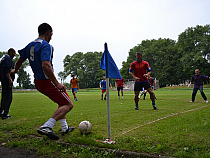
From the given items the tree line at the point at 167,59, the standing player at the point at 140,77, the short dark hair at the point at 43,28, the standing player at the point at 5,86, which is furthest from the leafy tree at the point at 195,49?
the short dark hair at the point at 43,28

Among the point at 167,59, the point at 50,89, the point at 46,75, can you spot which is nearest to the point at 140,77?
the point at 50,89

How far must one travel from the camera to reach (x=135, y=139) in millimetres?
3535

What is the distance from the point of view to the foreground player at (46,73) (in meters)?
3.44

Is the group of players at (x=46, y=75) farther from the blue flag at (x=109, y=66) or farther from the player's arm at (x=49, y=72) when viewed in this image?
the blue flag at (x=109, y=66)

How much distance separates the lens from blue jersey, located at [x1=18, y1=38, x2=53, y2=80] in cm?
348

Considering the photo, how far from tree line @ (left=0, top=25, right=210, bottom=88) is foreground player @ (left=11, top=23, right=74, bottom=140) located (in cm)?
5727

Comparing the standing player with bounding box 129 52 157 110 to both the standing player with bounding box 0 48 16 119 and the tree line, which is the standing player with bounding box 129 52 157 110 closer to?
the standing player with bounding box 0 48 16 119

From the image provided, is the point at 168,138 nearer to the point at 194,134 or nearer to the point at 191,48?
the point at 194,134

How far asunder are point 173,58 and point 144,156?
69.7 m

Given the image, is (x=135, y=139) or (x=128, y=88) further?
(x=128, y=88)

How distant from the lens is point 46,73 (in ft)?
11.3

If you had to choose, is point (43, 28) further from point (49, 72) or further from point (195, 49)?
point (195, 49)

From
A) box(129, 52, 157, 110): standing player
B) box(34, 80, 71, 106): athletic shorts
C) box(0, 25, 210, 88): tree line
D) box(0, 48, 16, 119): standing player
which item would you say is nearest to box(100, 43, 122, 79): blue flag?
box(34, 80, 71, 106): athletic shorts

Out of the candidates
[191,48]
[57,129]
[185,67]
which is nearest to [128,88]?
[185,67]
